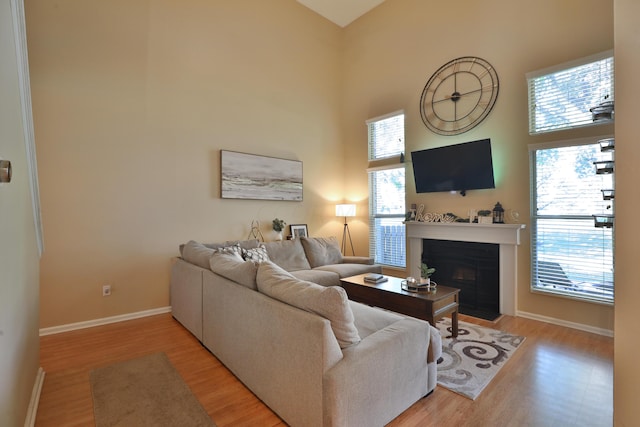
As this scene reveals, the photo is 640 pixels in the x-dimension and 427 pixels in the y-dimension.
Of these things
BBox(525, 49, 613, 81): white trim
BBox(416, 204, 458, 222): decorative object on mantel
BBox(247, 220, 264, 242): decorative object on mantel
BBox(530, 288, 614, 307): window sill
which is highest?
BBox(525, 49, 613, 81): white trim

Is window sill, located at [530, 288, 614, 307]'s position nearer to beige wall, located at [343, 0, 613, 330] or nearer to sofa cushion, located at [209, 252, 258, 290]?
beige wall, located at [343, 0, 613, 330]

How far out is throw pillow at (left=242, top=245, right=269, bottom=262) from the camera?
374 cm

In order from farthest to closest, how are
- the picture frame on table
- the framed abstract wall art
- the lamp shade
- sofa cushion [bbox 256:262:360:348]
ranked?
the lamp shade, the picture frame on table, the framed abstract wall art, sofa cushion [bbox 256:262:360:348]

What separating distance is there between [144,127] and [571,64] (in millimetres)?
5067

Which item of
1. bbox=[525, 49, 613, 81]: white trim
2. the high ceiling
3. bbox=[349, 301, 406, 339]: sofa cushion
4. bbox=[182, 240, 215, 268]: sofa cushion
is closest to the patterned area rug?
bbox=[349, 301, 406, 339]: sofa cushion

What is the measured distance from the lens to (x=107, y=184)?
11.6ft

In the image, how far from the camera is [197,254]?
3176mm

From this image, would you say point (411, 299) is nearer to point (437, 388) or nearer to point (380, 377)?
Answer: point (437, 388)

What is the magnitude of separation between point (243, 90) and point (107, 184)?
2.35m

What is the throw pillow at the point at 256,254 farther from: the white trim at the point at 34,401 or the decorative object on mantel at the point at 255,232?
the white trim at the point at 34,401

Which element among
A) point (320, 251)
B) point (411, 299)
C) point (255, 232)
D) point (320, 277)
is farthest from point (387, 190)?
point (411, 299)

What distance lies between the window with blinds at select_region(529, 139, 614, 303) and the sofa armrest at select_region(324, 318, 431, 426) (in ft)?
8.22

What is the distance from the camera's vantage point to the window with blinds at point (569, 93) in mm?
3135

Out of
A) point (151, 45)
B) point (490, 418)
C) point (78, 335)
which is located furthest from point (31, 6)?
point (490, 418)
